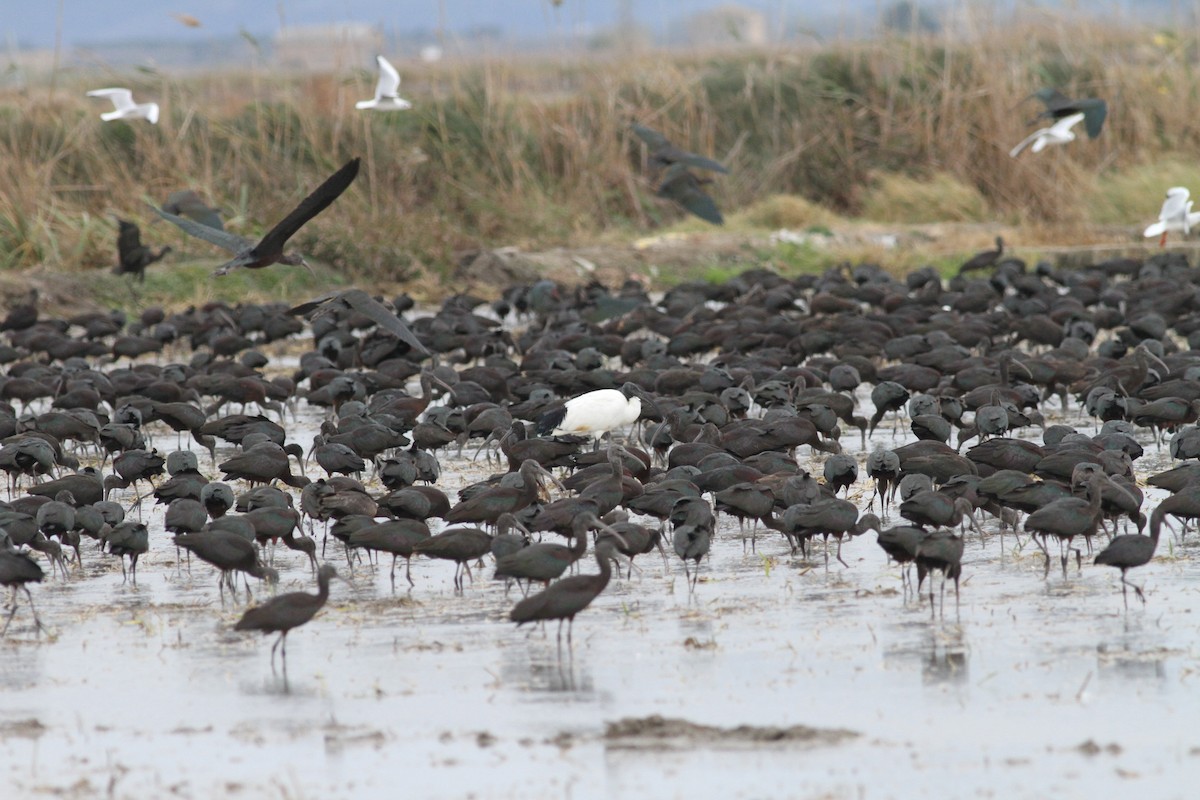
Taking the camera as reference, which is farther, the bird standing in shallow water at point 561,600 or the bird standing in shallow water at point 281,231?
the bird standing in shallow water at point 281,231

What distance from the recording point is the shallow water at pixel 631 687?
577 cm

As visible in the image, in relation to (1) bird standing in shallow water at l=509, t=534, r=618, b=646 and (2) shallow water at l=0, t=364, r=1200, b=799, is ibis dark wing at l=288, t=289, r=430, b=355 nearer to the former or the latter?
(2) shallow water at l=0, t=364, r=1200, b=799

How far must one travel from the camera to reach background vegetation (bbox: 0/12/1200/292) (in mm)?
23828

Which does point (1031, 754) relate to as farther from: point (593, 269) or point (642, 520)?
point (593, 269)

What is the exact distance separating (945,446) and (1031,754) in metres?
4.47

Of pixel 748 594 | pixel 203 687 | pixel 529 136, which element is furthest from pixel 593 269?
pixel 203 687

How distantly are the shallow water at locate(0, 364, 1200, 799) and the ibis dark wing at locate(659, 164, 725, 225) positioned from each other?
1053 cm

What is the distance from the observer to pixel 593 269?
79.0 ft

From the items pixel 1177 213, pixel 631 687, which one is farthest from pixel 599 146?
pixel 631 687

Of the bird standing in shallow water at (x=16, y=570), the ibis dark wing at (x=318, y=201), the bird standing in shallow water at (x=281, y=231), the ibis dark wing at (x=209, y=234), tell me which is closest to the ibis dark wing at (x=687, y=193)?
the bird standing in shallow water at (x=281, y=231)

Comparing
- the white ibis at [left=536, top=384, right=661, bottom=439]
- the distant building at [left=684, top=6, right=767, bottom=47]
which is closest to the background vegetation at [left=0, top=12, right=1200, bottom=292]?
the distant building at [left=684, top=6, right=767, bottom=47]

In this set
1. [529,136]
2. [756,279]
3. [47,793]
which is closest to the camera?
[47,793]

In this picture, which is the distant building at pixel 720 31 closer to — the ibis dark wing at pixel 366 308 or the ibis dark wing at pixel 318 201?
the ibis dark wing at pixel 366 308

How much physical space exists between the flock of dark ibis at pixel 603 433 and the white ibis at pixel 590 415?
2 centimetres
